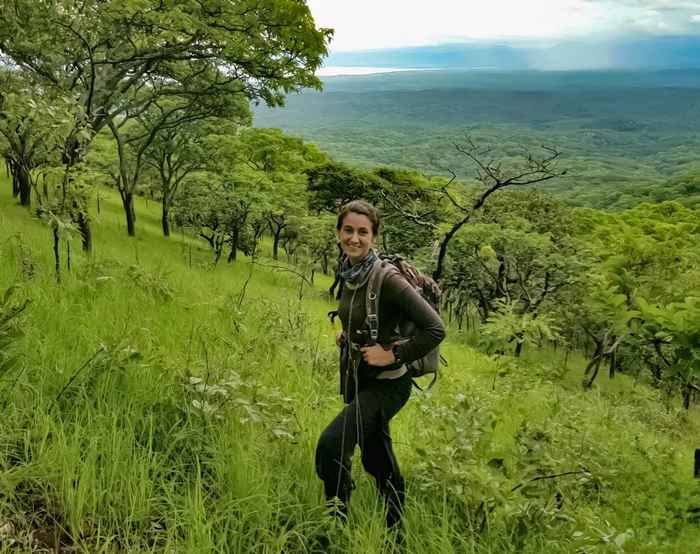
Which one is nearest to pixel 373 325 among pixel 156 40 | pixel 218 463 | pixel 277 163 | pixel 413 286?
pixel 413 286

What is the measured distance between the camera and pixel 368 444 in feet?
9.43

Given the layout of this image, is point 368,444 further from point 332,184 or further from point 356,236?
point 332,184

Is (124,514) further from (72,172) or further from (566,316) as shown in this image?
(566,316)

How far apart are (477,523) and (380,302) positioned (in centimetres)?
129

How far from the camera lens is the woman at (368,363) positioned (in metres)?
2.65

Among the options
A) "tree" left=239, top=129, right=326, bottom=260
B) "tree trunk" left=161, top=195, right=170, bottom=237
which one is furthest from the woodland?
"tree trunk" left=161, top=195, right=170, bottom=237

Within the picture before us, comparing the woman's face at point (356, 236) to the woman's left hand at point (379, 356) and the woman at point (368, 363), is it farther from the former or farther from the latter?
the woman's left hand at point (379, 356)

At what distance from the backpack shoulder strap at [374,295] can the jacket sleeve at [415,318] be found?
3 cm

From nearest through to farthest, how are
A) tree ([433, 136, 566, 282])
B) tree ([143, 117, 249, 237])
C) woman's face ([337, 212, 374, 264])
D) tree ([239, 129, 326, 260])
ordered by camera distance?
woman's face ([337, 212, 374, 264])
tree ([433, 136, 566, 282])
tree ([143, 117, 249, 237])
tree ([239, 129, 326, 260])

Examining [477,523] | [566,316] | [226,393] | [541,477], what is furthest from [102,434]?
[566,316]

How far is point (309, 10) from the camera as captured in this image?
11.4 metres

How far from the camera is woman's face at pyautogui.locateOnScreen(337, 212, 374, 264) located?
110 inches

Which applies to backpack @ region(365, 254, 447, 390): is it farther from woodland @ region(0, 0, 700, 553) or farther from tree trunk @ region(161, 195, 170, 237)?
tree trunk @ region(161, 195, 170, 237)

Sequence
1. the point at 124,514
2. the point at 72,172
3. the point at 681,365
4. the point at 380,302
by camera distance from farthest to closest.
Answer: the point at 72,172 → the point at 681,365 → the point at 380,302 → the point at 124,514
